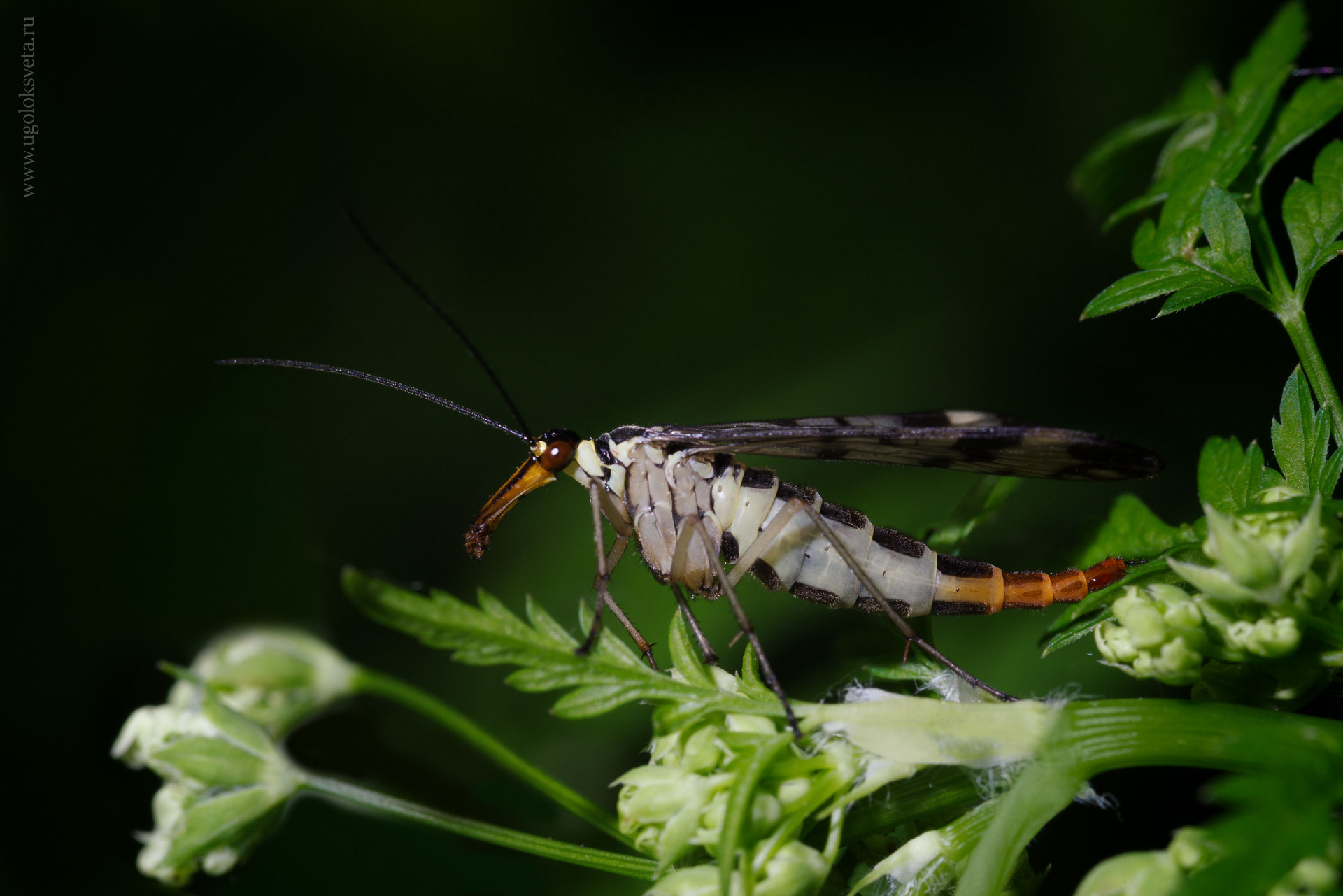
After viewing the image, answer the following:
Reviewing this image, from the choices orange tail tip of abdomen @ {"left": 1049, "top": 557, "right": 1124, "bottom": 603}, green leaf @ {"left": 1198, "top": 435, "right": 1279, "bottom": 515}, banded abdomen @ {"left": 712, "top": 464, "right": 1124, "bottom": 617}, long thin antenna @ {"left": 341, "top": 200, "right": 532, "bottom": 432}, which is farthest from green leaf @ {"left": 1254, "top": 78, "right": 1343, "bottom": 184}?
long thin antenna @ {"left": 341, "top": 200, "right": 532, "bottom": 432}

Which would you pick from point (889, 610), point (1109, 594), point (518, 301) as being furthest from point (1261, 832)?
point (518, 301)

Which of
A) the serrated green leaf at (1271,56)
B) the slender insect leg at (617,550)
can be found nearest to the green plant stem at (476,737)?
the slender insect leg at (617,550)

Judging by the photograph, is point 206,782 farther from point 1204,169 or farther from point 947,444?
point 1204,169

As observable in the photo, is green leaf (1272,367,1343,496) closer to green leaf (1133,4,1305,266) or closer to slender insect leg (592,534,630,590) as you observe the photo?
green leaf (1133,4,1305,266)

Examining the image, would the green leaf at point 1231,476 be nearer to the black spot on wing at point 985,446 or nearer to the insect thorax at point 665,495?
the black spot on wing at point 985,446

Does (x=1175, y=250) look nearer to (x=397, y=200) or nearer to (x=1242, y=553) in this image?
(x=1242, y=553)

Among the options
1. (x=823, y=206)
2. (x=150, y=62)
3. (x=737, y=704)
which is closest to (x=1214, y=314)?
(x=823, y=206)

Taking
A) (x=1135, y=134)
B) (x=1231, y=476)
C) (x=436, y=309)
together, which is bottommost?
(x=1231, y=476)
